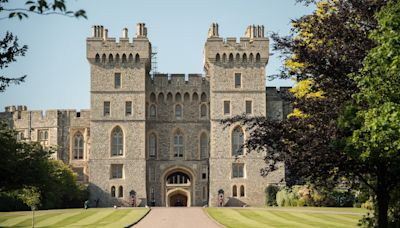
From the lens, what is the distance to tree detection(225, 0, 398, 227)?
18891mm

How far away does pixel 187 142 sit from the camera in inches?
2190

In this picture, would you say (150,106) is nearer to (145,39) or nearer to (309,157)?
(145,39)

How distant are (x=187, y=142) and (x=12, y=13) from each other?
47.2 m

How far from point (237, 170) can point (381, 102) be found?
3731cm

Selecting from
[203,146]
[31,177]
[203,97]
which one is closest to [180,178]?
[203,146]

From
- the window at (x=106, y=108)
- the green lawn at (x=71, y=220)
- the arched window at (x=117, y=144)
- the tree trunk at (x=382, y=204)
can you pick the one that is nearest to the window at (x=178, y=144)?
the arched window at (x=117, y=144)

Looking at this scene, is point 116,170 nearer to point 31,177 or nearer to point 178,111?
point 178,111

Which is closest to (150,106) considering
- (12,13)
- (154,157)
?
(154,157)

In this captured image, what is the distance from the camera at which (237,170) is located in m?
53.4

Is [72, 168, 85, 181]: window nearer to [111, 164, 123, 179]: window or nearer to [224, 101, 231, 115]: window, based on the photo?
[111, 164, 123, 179]: window

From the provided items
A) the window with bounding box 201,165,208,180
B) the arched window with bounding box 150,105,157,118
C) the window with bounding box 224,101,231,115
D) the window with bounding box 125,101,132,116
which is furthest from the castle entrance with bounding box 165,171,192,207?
the window with bounding box 224,101,231,115

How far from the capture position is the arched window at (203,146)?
183 feet

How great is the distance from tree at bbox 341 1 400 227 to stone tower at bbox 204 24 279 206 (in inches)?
1374

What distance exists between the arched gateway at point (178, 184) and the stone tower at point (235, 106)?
3.34m
